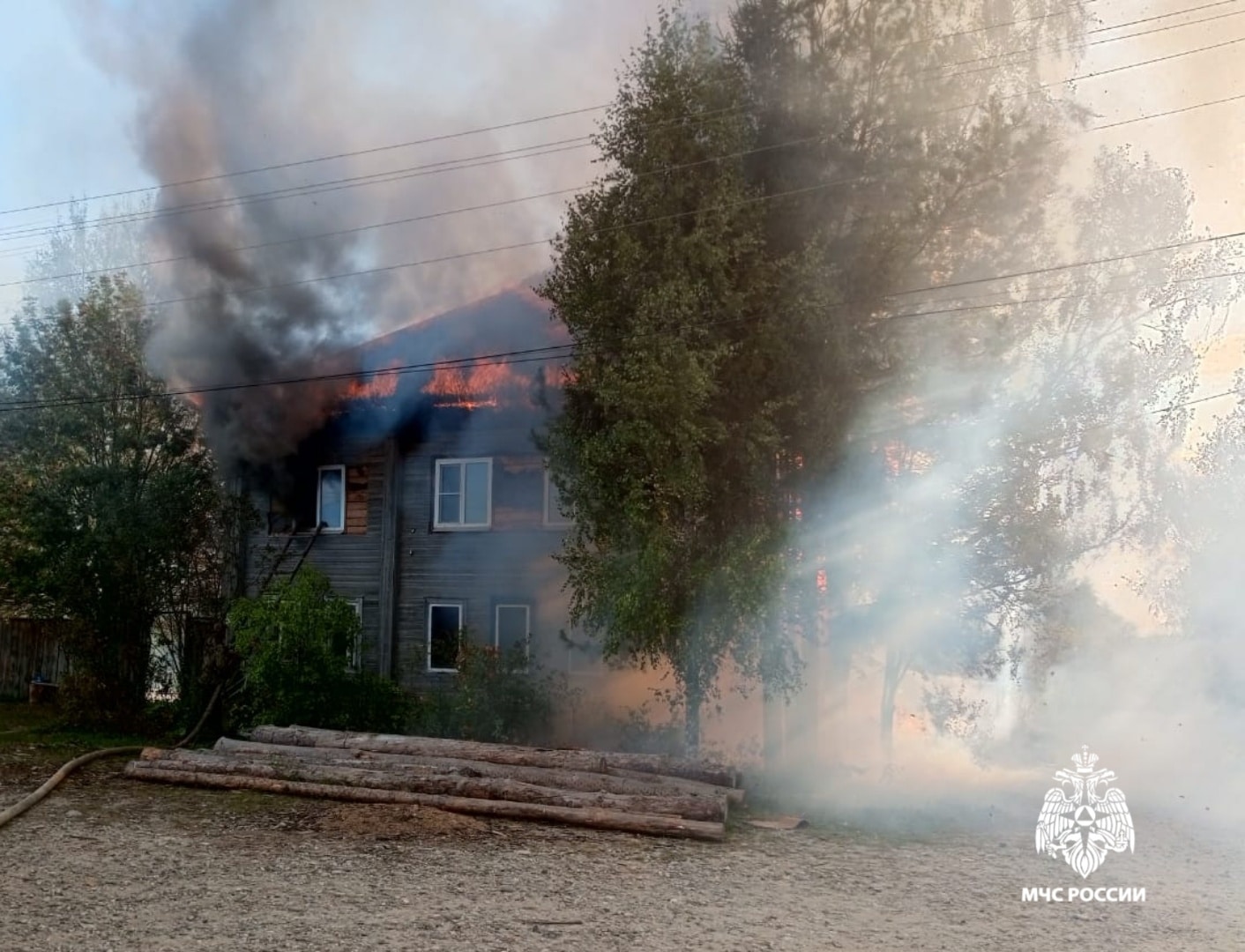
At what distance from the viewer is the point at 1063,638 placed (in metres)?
15.4

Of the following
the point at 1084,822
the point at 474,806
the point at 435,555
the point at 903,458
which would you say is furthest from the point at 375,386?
the point at 1084,822

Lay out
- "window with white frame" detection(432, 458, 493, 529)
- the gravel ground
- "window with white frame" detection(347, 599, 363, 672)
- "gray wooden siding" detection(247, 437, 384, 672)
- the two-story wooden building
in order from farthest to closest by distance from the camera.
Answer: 1. "gray wooden siding" detection(247, 437, 384, 672)
2. "window with white frame" detection(432, 458, 493, 529)
3. the two-story wooden building
4. "window with white frame" detection(347, 599, 363, 672)
5. the gravel ground

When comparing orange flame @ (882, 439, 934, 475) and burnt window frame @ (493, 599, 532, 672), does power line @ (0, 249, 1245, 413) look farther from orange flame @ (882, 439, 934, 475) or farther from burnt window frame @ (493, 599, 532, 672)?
burnt window frame @ (493, 599, 532, 672)

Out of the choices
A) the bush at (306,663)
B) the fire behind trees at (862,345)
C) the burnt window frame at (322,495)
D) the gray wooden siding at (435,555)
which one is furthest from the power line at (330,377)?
the bush at (306,663)

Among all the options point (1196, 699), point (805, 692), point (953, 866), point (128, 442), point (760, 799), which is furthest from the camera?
point (128, 442)

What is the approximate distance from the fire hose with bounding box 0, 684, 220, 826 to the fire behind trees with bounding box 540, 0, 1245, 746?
242 inches

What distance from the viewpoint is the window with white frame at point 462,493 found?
1888 centimetres

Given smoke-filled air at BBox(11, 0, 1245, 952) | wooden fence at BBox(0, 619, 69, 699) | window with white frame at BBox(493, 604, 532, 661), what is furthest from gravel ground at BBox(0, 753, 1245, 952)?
wooden fence at BBox(0, 619, 69, 699)

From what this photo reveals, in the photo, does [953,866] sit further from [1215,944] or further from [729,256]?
[729,256]

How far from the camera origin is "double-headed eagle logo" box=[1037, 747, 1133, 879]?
9.42 metres

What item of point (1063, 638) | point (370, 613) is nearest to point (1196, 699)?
point (1063, 638)

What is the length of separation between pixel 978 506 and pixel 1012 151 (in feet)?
15.6

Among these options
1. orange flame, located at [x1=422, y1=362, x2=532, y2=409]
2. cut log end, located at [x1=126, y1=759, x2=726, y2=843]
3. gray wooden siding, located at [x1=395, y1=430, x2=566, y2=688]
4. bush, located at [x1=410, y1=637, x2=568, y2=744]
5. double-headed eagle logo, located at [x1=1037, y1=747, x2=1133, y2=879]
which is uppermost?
orange flame, located at [x1=422, y1=362, x2=532, y2=409]

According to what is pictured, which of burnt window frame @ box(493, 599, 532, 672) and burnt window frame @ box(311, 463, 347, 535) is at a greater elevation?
burnt window frame @ box(311, 463, 347, 535)
